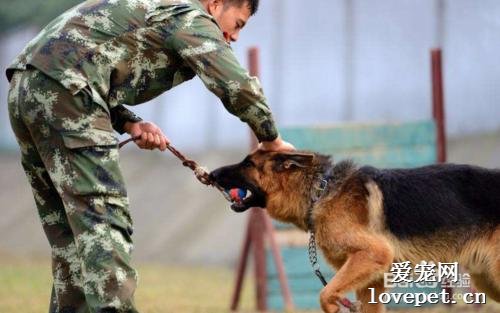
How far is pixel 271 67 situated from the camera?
16.2 m

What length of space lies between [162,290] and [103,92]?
7.01 meters

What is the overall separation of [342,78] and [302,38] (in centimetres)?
123

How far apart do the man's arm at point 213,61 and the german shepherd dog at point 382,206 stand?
4.79 ft

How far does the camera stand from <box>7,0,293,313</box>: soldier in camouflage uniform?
437 centimetres

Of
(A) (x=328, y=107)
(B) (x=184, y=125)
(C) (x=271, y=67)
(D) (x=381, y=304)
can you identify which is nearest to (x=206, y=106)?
(B) (x=184, y=125)

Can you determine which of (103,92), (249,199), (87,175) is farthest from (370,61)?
(87,175)

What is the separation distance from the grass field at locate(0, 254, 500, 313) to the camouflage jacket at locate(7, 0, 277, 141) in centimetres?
422

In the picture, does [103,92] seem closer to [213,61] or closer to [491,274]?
[213,61]

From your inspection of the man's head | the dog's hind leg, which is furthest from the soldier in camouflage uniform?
the dog's hind leg

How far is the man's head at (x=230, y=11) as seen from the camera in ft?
16.0

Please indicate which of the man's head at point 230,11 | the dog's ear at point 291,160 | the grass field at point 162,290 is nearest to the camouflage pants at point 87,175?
the man's head at point 230,11

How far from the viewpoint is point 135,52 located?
15.0ft

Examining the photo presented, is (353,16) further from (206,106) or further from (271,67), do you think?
(206,106)

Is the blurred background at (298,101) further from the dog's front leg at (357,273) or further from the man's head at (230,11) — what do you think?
the man's head at (230,11)
